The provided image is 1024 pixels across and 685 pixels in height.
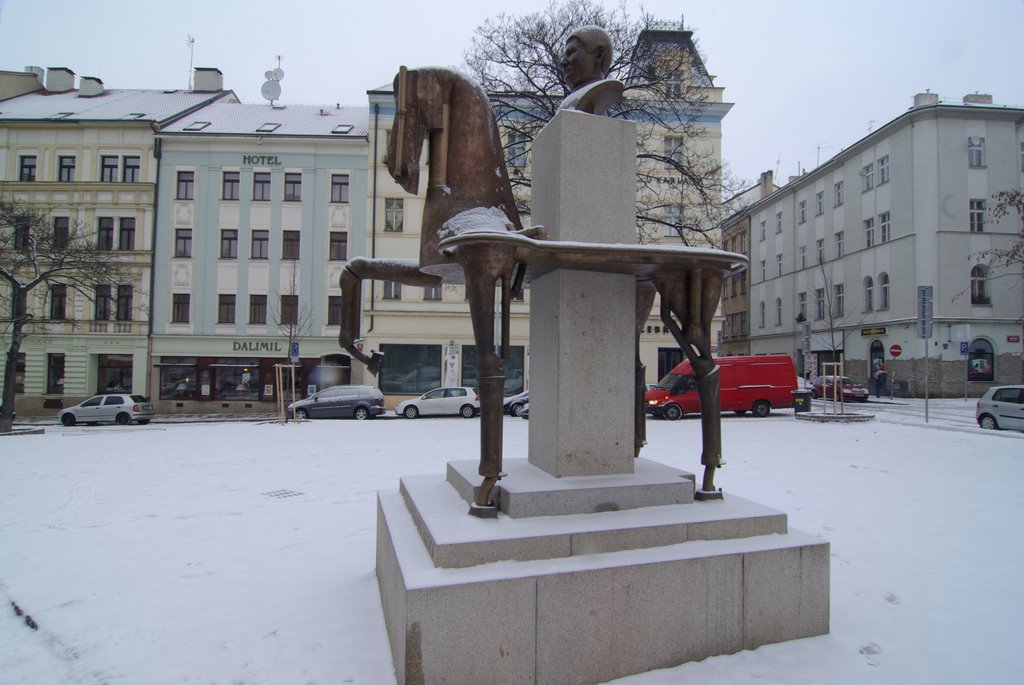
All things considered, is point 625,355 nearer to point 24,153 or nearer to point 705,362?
point 705,362

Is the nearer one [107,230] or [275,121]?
[107,230]

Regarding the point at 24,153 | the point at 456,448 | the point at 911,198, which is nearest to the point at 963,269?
the point at 911,198

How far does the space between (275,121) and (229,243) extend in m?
7.07

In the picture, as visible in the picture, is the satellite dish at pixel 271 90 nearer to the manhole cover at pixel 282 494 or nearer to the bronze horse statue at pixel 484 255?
the manhole cover at pixel 282 494

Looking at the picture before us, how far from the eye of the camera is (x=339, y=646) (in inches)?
133

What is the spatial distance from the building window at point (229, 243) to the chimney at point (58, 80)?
579 inches

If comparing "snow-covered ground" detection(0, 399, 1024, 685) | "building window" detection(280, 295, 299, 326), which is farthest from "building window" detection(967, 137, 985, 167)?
"building window" detection(280, 295, 299, 326)

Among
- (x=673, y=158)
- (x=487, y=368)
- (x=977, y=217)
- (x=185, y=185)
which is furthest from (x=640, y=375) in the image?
(x=977, y=217)

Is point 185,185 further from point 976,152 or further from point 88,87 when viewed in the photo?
point 976,152

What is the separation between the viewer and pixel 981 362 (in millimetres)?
29672

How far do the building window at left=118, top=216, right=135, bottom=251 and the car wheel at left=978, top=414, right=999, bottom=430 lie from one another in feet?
A: 112

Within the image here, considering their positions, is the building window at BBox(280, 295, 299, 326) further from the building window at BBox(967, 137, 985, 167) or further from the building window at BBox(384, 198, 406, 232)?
the building window at BBox(967, 137, 985, 167)

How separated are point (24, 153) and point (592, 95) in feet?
121

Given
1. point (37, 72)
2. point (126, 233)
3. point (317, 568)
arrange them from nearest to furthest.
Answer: point (317, 568) → point (126, 233) → point (37, 72)
